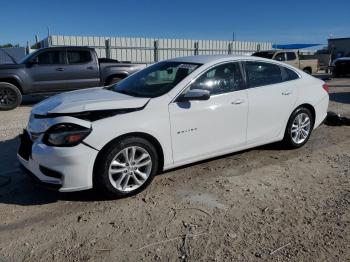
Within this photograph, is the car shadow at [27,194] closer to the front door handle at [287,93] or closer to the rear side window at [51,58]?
the front door handle at [287,93]

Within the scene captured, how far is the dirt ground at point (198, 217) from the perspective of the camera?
3.19m

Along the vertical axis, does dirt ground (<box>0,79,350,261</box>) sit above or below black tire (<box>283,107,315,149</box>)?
below

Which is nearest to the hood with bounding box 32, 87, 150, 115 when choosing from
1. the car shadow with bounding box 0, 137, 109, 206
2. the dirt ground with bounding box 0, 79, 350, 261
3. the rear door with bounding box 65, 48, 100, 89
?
the car shadow with bounding box 0, 137, 109, 206

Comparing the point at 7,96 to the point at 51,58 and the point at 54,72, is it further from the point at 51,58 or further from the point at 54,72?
the point at 51,58

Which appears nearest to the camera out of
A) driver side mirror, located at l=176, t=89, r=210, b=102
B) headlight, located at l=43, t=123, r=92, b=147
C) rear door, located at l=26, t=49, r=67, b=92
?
headlight, located at l=43, t=123, r=92, b=147

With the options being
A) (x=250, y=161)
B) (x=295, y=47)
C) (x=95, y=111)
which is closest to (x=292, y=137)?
(x=250, y=161)

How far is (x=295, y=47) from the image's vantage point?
29.5 meters

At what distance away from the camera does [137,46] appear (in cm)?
1903

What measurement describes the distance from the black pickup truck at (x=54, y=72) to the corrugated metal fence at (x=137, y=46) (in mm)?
6470

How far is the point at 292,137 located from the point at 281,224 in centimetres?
256

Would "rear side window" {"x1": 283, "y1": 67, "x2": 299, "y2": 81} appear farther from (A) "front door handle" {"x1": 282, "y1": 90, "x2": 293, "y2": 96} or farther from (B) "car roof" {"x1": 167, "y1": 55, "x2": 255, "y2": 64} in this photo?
(B) "car roof" {"x1": 167, "y1": 55, "x2": 255, "y2": 64}

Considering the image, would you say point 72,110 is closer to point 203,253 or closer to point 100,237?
point 100,237

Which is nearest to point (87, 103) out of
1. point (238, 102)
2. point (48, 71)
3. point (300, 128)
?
point (238, 102)

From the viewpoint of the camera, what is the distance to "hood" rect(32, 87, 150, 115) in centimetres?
405
